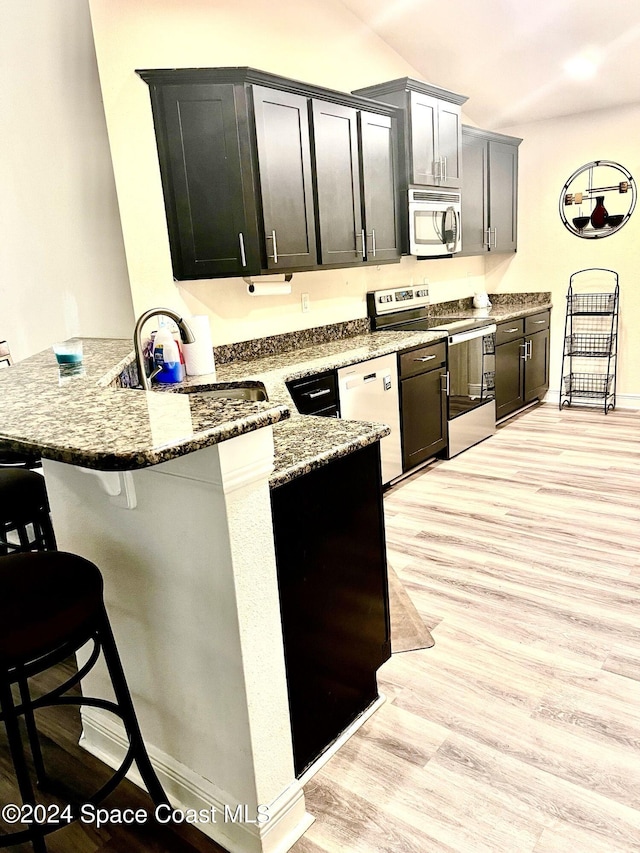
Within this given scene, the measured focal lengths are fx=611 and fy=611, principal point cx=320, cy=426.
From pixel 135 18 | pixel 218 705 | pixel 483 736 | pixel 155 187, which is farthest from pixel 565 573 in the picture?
pixel 135 18

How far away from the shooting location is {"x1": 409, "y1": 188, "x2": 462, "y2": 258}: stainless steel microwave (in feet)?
13.8

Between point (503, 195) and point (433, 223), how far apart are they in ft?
4.96

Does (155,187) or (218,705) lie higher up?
(155,187)

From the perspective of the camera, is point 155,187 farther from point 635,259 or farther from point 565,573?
point 635,259

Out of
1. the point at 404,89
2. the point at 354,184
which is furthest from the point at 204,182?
the point at 404,89

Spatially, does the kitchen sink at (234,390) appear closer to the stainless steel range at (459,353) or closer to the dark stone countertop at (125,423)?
the dark stone countertop at (125,423)

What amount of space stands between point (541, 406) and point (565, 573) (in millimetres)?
3343

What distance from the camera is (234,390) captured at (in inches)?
113

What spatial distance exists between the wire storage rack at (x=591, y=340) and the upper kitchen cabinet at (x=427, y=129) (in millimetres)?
1762

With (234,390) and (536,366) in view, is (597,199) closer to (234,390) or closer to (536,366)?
(536,366)

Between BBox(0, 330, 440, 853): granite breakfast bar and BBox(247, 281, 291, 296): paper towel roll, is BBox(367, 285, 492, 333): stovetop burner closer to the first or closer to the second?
BBox(247, 281, 291, 296): paper towel roll

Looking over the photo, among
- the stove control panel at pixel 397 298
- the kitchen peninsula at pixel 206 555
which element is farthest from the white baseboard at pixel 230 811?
the stove control panel at pixel 397 298

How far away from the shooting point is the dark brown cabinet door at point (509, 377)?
16.4 feet

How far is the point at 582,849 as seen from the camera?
4.79 ft
